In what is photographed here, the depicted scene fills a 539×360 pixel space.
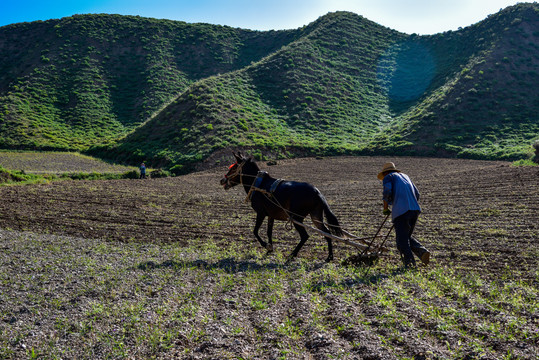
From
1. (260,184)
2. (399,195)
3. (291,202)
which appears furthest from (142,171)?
(399,195)

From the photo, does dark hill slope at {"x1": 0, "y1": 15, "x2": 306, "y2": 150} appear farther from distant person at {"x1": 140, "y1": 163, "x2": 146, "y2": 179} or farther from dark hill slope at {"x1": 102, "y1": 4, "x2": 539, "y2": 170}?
distant person at {"x1": 140, "y1": 163, "x2": 146, "y2": 179}

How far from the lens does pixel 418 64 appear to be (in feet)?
255

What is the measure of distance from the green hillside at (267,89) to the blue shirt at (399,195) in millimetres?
30999

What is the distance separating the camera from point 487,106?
48688mm

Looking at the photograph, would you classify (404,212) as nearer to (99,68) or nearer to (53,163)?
(53,163)

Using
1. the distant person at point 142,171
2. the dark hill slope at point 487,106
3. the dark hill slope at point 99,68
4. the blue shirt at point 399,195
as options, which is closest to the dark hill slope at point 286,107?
the dark hill slope at point 487,106

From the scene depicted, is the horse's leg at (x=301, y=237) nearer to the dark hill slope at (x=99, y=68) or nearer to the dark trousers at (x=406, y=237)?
the dark trousers at (x=406, y=237)

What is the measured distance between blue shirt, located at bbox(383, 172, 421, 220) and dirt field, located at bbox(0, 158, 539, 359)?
1181 mm

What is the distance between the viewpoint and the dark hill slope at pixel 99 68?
58750 mm

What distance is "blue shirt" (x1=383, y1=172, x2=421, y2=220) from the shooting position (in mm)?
7527

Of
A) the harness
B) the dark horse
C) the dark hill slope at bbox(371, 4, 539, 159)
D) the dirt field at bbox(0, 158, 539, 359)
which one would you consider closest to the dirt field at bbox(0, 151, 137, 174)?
the dirt field at bbox(0, 158, 539, 359)

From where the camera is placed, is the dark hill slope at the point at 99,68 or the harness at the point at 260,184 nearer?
the harness at the point at 260,184

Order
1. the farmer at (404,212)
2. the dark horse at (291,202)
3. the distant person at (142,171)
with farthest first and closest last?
the distant person at (142,171), the dark horse at (291,202), the farmer at (404,212)

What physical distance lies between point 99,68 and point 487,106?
65681mm
